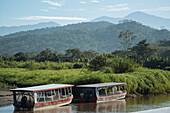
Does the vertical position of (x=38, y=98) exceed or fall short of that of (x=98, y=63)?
it falls short

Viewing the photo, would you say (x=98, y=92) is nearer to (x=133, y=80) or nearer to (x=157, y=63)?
(x=133, y=80)

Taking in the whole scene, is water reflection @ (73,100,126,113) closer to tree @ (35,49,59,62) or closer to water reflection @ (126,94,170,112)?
water reflection @ (126,94,170,112)

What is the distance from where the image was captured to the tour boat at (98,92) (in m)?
22.0

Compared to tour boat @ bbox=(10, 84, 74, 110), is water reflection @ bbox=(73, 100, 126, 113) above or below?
below

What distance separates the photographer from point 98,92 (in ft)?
72.6

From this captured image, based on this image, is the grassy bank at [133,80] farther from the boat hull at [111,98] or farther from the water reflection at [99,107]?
the water reflection at [99,107]

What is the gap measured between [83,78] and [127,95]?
471cm

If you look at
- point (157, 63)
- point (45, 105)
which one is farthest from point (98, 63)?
point (45, 105)

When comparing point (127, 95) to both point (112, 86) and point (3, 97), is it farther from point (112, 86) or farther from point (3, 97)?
point (3, 97)

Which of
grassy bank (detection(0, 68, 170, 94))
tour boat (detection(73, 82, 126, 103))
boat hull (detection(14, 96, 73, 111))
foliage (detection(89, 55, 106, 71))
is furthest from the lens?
foliage (detection(89, 55, 106, 71))

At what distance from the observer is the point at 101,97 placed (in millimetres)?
22281

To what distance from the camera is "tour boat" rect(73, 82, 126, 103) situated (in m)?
22.0

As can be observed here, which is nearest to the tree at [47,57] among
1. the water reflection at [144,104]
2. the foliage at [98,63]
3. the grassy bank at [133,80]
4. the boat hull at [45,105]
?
the foliage at [98,63]

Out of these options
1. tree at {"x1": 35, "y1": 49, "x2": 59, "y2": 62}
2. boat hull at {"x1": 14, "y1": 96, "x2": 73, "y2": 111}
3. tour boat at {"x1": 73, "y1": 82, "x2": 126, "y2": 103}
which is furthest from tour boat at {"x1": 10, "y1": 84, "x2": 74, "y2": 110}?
tree at {"x1": 35, "y1": 49, "x2": 59, "y2": 62}
